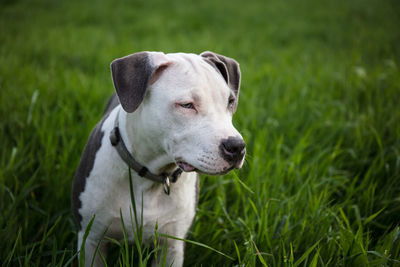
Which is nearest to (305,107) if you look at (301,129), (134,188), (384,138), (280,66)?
(301,129)

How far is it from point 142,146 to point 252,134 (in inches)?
73.6

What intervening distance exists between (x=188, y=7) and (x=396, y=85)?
5.91 metres

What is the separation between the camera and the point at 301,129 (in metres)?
3.86

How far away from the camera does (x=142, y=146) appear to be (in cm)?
188

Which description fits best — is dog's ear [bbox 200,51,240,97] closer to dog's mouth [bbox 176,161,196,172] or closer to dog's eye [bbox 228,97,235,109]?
dog's eye [bbox 228,97,235,109]

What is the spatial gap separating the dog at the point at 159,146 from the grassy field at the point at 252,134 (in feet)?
0.86

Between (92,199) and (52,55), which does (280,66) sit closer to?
(52,55)

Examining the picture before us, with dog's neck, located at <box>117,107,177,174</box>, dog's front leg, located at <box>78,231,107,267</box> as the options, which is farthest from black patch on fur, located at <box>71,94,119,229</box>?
dog's neck, located at <box>117,107,177,174</box>

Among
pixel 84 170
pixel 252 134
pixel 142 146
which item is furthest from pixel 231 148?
pixel 252 134

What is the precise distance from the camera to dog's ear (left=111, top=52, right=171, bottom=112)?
173 centimetres

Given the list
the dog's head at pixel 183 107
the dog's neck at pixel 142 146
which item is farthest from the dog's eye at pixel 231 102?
the dog's neck at pixel 142 146

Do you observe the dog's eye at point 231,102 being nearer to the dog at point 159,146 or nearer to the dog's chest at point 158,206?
the dog at point 159,146

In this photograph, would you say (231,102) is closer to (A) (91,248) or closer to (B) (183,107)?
(B) (183,107)

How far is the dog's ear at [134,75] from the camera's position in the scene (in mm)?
1726
